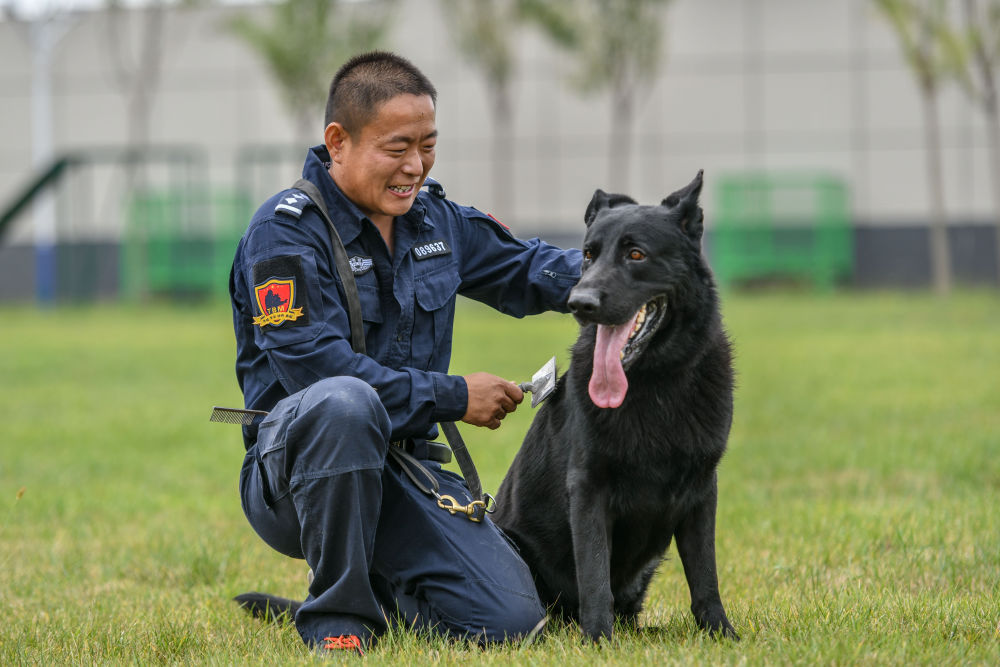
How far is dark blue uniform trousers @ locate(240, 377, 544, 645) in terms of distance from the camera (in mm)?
3170

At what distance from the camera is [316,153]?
145 inches

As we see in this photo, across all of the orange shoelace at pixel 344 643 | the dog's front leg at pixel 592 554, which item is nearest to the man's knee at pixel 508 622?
the dog's front leg at pixel 592 554

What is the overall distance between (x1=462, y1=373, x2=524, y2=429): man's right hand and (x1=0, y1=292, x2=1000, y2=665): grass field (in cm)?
64

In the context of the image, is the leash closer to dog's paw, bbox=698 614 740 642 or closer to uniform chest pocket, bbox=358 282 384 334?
uniform chest pocket, bbox=358 282 384 334

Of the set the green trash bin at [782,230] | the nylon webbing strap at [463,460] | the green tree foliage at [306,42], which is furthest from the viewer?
the green trash bin at [782,230]

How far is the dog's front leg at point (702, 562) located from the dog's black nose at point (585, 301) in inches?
25.7

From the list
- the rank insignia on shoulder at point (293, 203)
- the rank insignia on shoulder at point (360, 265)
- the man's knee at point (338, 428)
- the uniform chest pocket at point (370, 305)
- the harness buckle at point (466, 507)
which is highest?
the rank insignia on shoulder at point (293, 203)

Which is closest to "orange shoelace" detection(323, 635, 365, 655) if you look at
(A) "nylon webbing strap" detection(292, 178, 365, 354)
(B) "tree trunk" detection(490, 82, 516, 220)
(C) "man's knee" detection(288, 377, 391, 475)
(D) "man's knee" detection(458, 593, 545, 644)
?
(D) "man's knee" detection(458, 593, 545, 644)

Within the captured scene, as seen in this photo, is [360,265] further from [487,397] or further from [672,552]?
[672,552]

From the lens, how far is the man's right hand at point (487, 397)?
3.35m

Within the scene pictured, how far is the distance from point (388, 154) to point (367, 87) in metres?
0.20

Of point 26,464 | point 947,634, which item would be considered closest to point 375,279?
point 947,634

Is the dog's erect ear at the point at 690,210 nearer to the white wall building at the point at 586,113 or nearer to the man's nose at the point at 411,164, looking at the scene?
the man's nose at the point at 411,164

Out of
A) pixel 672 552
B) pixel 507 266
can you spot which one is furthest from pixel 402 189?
pixel 672 552
